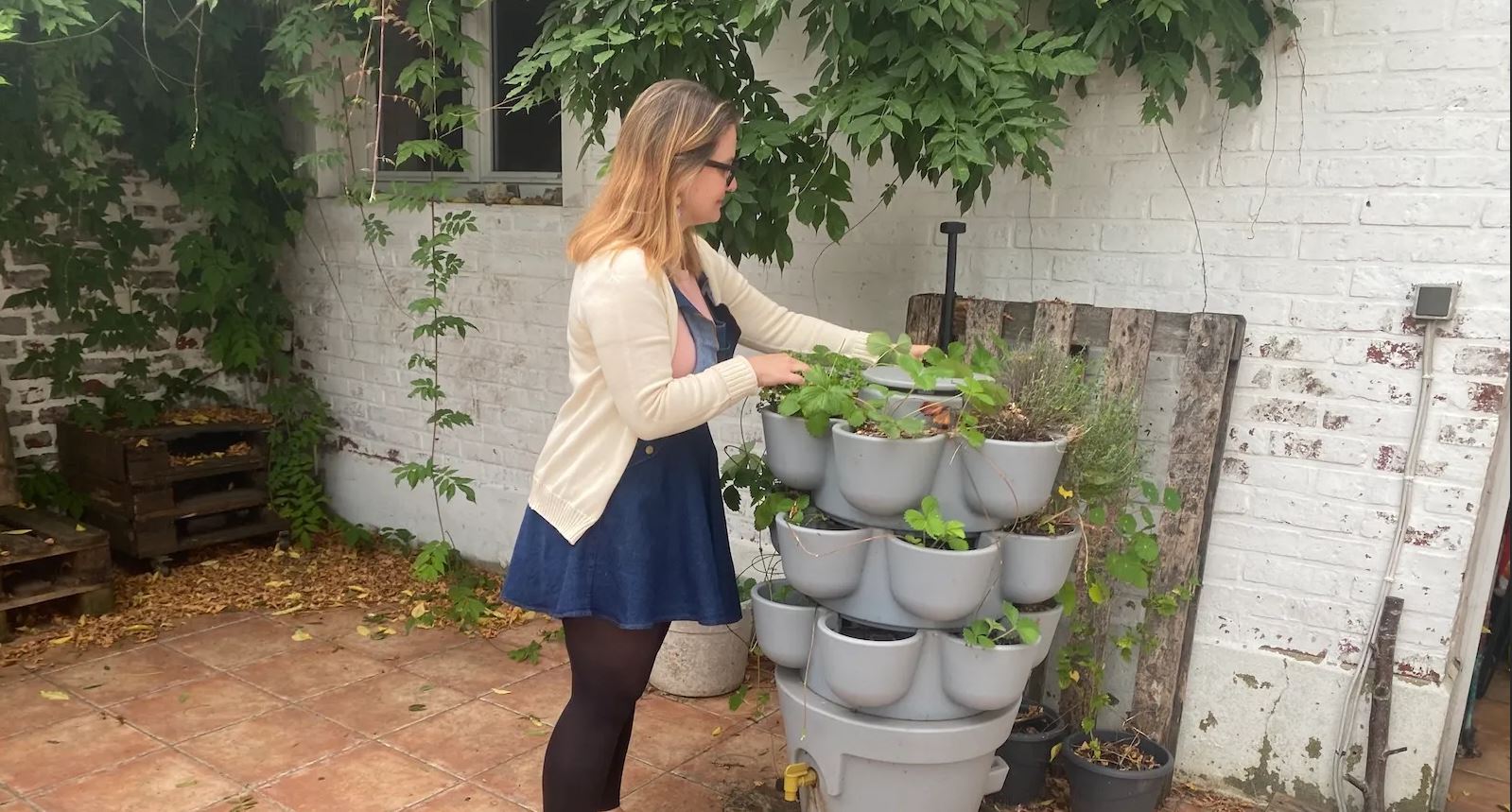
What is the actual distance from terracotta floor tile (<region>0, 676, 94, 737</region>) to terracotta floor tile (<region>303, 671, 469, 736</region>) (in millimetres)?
690

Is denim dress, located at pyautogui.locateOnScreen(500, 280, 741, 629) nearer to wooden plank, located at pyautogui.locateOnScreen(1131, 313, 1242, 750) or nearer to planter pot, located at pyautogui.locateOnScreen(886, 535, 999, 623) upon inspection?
planter pot, located at pyautogui.locateOnScreen(886, 535, 999, 623)

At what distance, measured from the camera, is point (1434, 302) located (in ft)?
7.63

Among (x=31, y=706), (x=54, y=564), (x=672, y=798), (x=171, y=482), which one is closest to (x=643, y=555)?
(x=672, y=798)

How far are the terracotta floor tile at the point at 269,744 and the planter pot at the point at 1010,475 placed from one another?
6.68 feet

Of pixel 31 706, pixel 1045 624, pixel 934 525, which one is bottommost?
pixel 31 706

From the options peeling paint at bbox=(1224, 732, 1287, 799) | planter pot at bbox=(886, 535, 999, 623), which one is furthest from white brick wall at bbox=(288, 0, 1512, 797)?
planter pot at bbox=(886, 535, 999, 623)

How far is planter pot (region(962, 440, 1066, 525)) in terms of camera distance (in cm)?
194

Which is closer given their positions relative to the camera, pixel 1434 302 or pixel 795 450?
pixel 795 450

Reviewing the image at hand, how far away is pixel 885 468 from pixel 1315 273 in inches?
50.2

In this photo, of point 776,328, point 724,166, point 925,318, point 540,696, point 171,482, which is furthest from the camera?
Result: point 171,482

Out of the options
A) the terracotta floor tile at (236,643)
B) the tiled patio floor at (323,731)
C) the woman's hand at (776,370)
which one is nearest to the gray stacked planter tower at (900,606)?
the woman's hand at (776,370)

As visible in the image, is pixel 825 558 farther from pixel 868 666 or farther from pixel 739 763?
pixel 739 763

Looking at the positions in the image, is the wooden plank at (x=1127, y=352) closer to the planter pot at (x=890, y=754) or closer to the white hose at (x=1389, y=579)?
the white hose at (x=1389, y=579)

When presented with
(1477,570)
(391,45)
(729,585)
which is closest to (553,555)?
(729,585)
